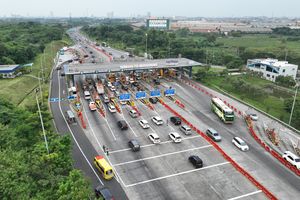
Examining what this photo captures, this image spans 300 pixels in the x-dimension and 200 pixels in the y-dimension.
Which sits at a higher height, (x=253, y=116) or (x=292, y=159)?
(x=253, y=116)

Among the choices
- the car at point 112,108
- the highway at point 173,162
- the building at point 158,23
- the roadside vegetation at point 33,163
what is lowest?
the highway at point 173,162

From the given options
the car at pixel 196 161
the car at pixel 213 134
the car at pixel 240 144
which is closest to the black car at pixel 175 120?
the car at pixel 213 134

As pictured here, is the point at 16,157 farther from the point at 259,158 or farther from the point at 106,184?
the point at 259,158

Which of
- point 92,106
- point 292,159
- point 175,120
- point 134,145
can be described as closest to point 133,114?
point 175,120

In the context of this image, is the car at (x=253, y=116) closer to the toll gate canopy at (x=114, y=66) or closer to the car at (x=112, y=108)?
the car at (x=112, y=108)

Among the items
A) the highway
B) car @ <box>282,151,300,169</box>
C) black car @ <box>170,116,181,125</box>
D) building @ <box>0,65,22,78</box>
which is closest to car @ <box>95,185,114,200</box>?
the highway

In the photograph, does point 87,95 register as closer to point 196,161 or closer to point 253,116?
point 196,161
